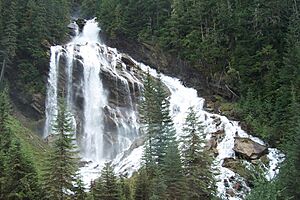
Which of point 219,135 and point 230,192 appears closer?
point 230,192

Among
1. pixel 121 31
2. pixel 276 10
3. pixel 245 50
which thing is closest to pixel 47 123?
pixel 121 31

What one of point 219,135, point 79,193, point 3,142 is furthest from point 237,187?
point 3,142

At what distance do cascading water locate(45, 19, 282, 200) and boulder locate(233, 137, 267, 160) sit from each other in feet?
7.57

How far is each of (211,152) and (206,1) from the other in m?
24.1

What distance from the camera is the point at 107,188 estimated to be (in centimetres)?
2691

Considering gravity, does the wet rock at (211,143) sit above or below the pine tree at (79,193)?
above

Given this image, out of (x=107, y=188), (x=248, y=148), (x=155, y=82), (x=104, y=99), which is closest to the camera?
(x=107, y=188)

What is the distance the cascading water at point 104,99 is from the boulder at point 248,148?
231cm

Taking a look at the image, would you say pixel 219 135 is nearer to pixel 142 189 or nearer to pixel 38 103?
pixel 142 189

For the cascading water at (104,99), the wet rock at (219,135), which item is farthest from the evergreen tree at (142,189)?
the cascading water at (104,99)

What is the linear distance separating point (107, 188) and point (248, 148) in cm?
1747

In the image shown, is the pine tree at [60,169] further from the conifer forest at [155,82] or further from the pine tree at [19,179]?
the conifer forest at [155,82]

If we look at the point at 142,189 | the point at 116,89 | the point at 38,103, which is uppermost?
the point at 116,89

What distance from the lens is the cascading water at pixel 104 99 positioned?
47.5 metres
